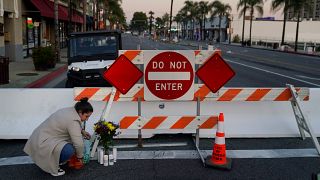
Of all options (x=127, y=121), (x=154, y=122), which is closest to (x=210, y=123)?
(x=154, y=122)

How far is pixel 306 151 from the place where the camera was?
6664 mm

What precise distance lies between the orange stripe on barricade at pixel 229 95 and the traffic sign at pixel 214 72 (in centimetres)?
38

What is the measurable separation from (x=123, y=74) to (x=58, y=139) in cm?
164

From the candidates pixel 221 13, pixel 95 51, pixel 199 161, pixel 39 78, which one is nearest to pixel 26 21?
pixel 39 78

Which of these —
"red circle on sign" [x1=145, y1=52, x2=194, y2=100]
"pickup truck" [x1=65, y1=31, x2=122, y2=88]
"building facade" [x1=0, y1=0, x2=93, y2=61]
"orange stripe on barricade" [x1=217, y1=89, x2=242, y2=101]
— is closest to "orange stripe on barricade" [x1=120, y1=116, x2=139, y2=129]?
"red circle on sign" [x1=145, y1=52, x2=194, y2=100]

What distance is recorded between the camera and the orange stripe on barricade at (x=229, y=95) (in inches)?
273

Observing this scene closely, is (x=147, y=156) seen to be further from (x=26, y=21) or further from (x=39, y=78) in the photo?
(x=26, y=21)

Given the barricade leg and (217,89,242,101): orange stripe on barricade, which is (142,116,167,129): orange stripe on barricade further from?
the barricade leg

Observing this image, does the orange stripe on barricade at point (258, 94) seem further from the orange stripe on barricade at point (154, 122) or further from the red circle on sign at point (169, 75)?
the orange stripe on barricade at point (154, 122)

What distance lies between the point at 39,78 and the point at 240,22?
326ft

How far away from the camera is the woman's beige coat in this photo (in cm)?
529

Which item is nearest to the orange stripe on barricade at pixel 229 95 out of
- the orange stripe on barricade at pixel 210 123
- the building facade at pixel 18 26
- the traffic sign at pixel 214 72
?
the traffic sign at pixel 214 72

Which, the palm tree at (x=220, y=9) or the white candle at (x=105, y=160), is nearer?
the white candle at (x=105, y=160)

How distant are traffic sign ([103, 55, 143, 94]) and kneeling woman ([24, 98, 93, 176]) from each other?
3.78 ft
